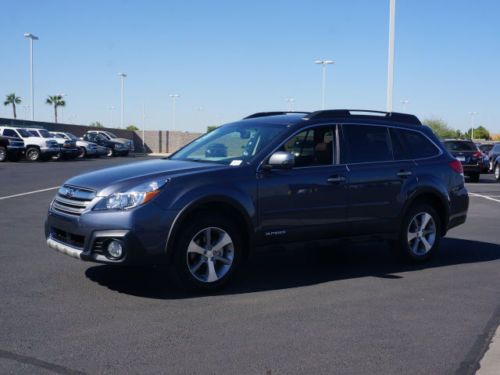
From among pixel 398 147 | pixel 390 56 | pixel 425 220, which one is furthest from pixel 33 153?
pixel 425 220

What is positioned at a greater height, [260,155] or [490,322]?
[260,155]

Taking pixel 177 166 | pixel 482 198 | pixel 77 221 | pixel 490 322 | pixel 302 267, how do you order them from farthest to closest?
pixel 482 198
pixel 302 267
pixel 177 166
pixel 77 221
pixel 490 322

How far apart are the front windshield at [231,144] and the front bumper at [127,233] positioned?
1.13 metres

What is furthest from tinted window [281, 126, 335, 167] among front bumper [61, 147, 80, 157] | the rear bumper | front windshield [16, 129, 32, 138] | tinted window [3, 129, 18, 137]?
front bumper [61, 147, 80, 157]

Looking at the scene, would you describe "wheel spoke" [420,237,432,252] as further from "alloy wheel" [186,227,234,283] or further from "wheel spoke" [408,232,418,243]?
"alloy wheel" [186,227,234,283]

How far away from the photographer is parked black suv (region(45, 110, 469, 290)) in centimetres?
593

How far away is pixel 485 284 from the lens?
23.1 feet

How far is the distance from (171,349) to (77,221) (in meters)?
1.92

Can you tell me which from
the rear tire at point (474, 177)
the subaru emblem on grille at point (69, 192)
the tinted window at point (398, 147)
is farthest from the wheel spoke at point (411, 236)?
the rear tire at point (474, 177)

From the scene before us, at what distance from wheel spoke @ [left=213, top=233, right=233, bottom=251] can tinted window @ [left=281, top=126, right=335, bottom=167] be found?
1159 millimetres

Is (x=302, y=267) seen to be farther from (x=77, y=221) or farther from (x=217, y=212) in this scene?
(x=77, y=221)

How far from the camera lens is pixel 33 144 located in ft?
110

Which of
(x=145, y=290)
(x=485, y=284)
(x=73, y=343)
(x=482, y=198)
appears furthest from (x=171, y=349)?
(x=482, y=198)

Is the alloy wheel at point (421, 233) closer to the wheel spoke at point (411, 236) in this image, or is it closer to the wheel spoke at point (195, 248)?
the wheel spoke at point (411, 236)
